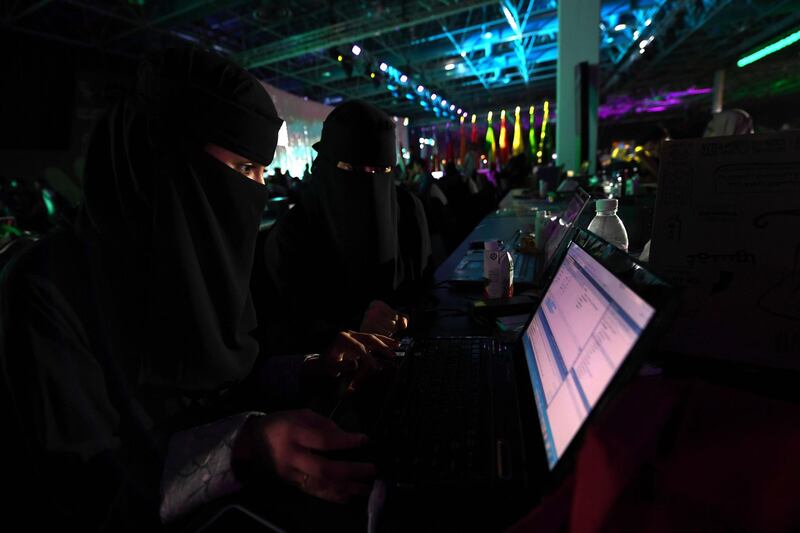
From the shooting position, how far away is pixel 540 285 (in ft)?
5.11

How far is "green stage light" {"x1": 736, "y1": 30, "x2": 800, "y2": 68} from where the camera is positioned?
28.1ft

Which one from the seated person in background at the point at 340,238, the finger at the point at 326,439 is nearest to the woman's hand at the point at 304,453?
the finger at the point at 326,439

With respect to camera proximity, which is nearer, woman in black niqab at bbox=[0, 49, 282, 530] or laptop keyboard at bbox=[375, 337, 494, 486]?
laptop keyboard at bbox=[375, 337, 494, 486]

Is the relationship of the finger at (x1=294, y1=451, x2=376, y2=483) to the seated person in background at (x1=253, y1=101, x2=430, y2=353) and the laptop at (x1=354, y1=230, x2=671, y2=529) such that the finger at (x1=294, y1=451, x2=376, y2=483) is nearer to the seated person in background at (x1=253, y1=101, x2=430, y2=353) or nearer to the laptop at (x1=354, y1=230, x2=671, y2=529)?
the laptop at (x1=354, y1=230, x2=671, y2=529)

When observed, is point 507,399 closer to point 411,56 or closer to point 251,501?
point 251,501

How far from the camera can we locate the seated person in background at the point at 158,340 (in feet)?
2.33

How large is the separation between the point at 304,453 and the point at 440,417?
0.82ft

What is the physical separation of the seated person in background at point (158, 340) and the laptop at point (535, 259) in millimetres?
748

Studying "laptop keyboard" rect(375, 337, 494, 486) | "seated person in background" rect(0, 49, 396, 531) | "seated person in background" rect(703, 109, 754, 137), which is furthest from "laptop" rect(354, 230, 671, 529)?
"seated person in background" rect(703, 109, 754, 137)

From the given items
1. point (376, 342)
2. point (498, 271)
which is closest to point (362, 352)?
point (376, 342)

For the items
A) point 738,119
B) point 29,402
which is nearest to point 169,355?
point 29,402

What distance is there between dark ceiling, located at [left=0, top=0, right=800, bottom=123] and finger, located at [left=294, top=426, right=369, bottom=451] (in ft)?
25.2

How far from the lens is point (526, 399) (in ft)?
2.63

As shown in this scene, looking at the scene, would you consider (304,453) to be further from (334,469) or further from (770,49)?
(770,49)
